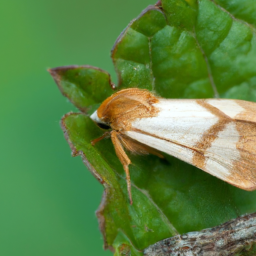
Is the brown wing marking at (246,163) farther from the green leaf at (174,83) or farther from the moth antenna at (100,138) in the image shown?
the moth antenna at (100,138)

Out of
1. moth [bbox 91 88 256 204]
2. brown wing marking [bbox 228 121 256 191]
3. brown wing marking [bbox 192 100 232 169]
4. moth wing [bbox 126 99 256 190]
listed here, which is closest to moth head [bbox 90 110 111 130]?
moth [bbox 91 88 256 204]

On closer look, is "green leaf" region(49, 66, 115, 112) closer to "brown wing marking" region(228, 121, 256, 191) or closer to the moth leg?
the moth leg

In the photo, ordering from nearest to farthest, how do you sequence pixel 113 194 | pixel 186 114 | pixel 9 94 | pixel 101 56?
pixel 113 194 < pixel 186 114 < pixel 9 94 < pixel 101 56

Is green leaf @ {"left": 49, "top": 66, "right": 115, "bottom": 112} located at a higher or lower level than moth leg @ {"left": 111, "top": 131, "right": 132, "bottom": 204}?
higher

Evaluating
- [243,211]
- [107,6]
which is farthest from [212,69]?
[107,6]

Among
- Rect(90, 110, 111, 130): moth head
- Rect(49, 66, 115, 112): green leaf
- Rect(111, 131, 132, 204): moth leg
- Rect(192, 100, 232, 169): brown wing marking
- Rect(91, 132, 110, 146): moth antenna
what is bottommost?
Rect(192, 100, 232, 169): brown wing marking

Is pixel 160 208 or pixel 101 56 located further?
pixel 101 56

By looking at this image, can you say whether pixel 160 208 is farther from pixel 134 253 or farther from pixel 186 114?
pixel 186 114
